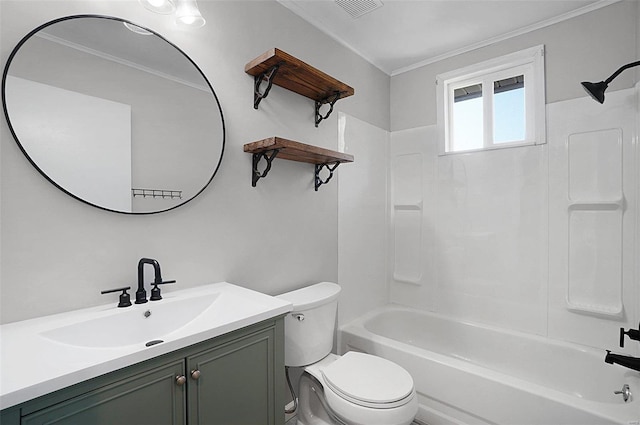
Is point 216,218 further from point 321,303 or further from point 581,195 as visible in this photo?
point 581,195

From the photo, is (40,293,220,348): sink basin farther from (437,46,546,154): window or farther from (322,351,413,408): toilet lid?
(437,46,546,154): window

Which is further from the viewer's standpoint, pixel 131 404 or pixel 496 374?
pixel 496 374

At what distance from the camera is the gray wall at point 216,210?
108 cm

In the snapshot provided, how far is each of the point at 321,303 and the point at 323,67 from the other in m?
1.61

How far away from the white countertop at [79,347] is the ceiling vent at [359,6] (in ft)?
5.92

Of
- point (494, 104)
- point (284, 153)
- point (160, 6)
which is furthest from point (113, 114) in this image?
point (494, 104)

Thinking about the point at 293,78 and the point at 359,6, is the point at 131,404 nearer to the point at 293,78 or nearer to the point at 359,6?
the point at 293,78

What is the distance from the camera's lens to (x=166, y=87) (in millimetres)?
1432

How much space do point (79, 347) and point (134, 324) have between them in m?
0.29

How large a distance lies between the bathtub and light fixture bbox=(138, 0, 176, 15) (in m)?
2.12

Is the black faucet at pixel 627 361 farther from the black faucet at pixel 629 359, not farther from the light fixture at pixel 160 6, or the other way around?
the light fixture at pixel 160 6

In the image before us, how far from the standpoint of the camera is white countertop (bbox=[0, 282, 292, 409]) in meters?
0.74

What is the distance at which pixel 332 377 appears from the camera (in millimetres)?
1594

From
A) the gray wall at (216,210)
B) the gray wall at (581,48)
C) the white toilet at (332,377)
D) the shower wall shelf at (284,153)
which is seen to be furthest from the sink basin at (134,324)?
the gray wall at (581,48)
